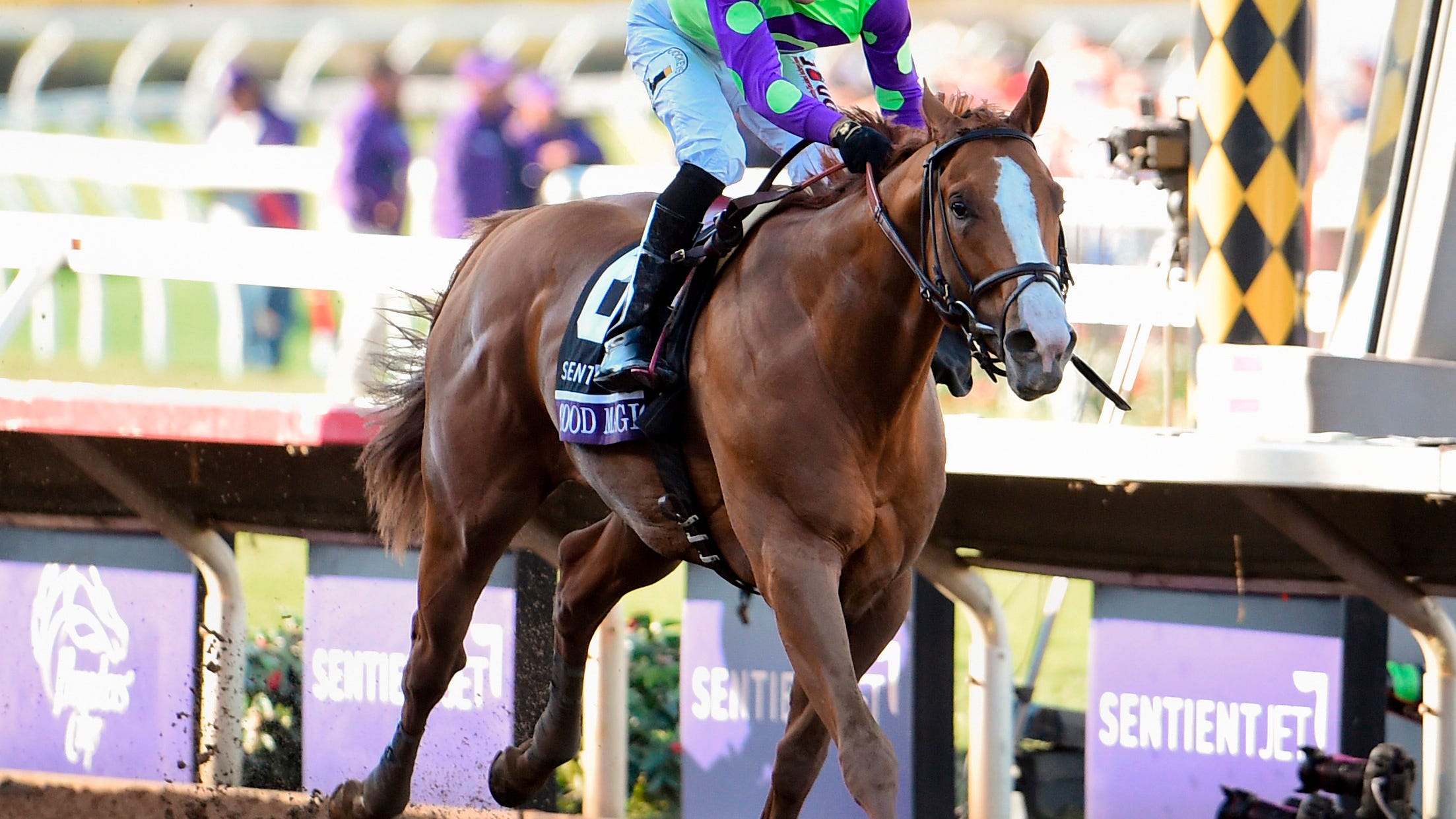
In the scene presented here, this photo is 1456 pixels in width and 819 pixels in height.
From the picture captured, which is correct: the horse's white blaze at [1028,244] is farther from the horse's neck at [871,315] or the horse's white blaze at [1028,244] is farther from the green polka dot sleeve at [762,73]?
the green polka dot sleeve at [762,73]

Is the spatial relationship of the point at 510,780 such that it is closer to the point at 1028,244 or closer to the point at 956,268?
the point at 956,268

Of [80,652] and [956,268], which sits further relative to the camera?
[80,652]

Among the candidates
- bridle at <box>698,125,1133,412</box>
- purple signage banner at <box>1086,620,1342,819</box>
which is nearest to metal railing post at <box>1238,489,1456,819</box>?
purple signage banner at <box>1086,620,1342,819</box>

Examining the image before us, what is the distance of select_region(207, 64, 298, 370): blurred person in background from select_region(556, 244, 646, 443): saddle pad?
458cm

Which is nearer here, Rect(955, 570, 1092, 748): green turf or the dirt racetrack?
the dirt racetrack

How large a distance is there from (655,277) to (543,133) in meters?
4.09

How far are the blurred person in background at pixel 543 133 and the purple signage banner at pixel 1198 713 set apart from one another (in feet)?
10.7

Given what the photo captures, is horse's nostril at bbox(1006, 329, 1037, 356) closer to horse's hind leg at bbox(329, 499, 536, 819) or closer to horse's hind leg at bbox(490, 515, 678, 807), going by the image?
horse's hind leg at bbox(490, 515, 678, 807)

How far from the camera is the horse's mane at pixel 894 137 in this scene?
2.68m

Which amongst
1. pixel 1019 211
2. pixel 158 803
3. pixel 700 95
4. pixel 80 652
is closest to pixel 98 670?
pixel 80 652

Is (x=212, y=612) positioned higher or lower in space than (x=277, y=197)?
lower

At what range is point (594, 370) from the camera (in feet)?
11.0

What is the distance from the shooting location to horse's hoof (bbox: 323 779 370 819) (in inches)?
162

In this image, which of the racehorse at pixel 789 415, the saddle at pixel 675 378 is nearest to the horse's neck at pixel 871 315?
the racehorse at pixel 789 415
